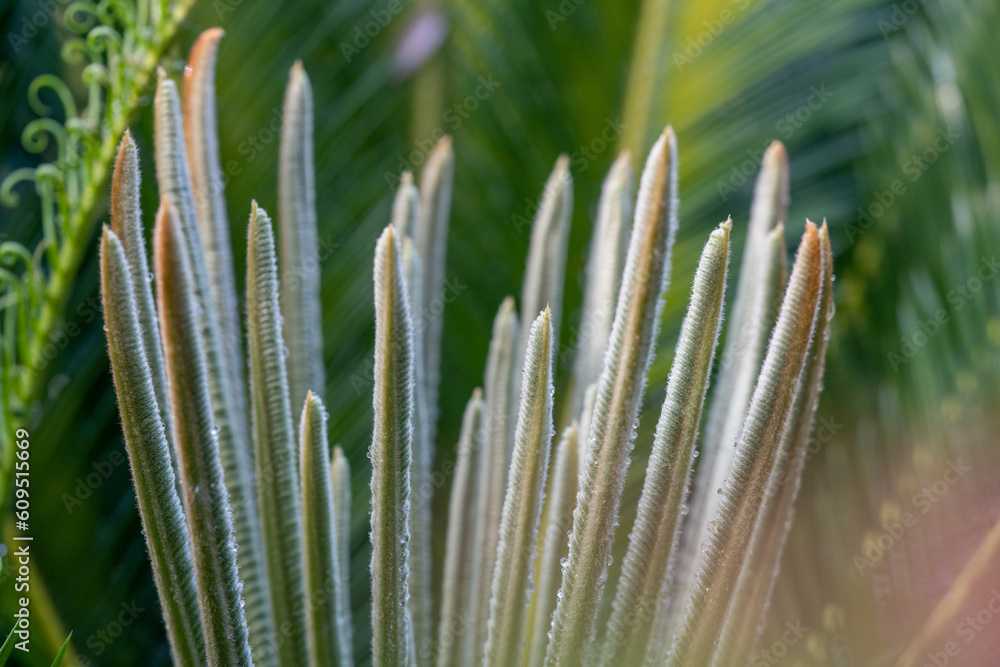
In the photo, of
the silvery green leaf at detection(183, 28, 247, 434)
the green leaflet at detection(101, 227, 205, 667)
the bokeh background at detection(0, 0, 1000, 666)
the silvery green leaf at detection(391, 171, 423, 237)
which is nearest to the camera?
the green leaflet at detection(101, 227, 205, 667)

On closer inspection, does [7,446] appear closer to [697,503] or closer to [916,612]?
[697,503]

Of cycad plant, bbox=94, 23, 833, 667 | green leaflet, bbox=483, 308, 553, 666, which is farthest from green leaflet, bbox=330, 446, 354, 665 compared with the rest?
green leaflet, bbox=483, 308, 553, 666

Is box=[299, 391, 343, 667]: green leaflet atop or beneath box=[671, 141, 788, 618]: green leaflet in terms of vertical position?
beneath

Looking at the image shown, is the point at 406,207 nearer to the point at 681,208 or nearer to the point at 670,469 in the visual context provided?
the point at 670,469

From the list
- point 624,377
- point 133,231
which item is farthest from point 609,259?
point 133,231

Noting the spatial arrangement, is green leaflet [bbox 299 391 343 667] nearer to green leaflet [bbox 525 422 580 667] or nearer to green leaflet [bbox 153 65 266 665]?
green leaflet [bbox 153 65 266 665]

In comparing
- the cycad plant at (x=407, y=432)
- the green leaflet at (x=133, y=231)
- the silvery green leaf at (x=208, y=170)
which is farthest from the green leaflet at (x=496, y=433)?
the green leaflet at (x=133, y=231)

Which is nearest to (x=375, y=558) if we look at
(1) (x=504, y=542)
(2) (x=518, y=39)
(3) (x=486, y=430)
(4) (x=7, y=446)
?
(1) (x=504, y=542)
